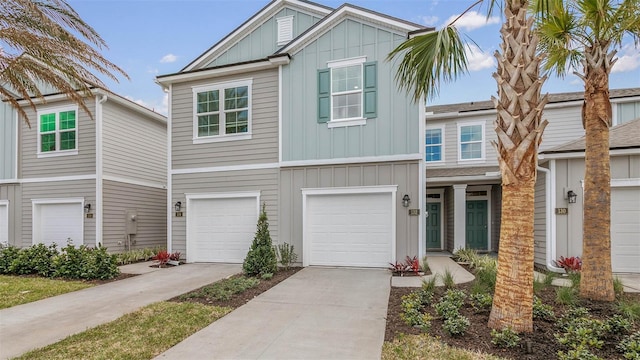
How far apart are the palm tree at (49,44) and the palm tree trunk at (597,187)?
32.2 feet

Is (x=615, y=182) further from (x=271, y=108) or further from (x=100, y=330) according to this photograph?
(x=100, y=330)

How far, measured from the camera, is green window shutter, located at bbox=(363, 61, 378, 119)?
8789mm

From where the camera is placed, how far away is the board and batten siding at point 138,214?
438 inches

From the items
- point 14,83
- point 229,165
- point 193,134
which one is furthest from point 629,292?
point 14,83

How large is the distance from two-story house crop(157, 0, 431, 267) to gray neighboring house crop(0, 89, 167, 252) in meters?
2.47

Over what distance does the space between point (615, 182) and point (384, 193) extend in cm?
547

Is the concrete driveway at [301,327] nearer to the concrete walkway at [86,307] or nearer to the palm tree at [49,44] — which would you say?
the concrete walkway at [86,307]

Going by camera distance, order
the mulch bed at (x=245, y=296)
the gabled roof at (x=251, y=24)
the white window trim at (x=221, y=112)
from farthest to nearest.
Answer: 1. the gabled roof at (x=251, y=24)
2. the white window trim at (x=221, y=112)
3. the mulch bed at (x=245, y=296)

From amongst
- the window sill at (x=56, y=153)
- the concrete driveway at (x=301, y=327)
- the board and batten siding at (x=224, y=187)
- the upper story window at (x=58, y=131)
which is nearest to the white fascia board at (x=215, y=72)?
the board and batten siding at (x=224, y=187)

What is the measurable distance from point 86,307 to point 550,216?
10412mm

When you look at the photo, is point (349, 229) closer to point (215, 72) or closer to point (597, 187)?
point (597, 187)

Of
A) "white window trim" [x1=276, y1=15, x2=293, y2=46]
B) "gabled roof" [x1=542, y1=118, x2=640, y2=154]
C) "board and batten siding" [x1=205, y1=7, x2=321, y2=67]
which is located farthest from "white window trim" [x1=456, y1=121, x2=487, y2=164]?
"white window trim" [x1=276, y1=15, x2=293, y2=46]

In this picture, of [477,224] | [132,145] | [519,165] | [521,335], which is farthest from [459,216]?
[132,145]

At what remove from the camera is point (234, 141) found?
9969 mm
